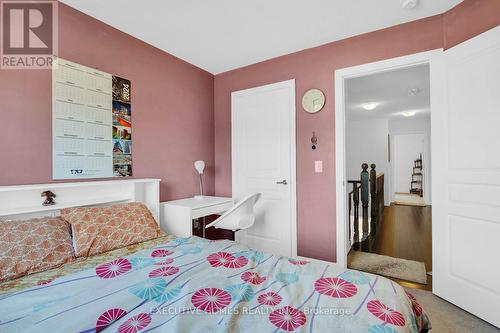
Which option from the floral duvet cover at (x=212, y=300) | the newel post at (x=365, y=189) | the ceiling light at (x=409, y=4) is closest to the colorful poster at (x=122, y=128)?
the floral duvet cover at (x=212, y=300)

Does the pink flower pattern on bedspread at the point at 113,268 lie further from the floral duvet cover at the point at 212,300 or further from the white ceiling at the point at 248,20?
the white ceiling at the point at 248,20

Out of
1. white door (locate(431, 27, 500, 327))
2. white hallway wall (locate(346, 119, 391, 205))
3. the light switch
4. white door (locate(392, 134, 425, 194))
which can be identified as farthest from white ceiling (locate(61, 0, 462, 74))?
white door (locate(392, 134, 425, 194))

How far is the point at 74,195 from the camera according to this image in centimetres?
202

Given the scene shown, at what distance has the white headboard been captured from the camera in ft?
5.55

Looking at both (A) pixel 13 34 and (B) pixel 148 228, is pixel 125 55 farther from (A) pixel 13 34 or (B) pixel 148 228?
(B) pixel 148 228

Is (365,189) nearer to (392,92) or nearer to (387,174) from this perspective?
(392,92)

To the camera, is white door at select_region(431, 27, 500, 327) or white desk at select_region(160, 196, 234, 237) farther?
white desk at select_region(160, 196, 234, 237)

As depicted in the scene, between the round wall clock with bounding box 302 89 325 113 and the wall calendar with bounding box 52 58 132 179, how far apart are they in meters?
1.87

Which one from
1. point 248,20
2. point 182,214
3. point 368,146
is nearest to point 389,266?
point 182,214

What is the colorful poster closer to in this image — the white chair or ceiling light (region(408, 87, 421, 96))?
the white chair

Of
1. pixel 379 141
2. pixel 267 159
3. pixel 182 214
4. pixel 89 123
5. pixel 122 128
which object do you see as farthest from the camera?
pixel 379 141

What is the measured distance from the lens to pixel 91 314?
0.95 meters

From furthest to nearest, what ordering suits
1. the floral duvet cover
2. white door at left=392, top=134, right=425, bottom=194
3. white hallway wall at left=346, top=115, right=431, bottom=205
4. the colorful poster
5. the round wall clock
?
1. white door at left=392, top=134, right=425, bottom=194
2. white hallway wall at left=346, top=115, right=431, bottom=205
3. the round wall clock
4. the colorful poster
5. the floral duvet cover

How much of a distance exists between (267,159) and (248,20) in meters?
1.52
